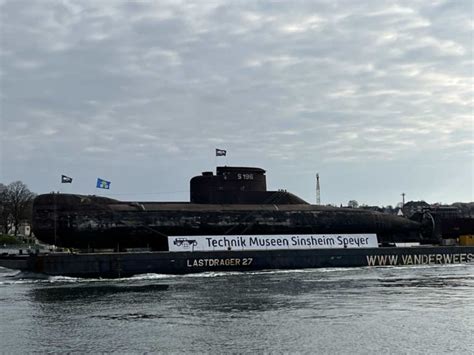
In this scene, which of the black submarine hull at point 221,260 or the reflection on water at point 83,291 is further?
the black submarine hull at point 221,260

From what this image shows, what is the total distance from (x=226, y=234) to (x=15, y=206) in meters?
74.1

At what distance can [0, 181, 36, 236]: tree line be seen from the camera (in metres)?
114

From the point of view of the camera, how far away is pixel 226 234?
49.1 metres

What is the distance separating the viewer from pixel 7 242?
316 ft

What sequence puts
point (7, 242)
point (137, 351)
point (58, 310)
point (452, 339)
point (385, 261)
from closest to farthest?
point (137, 351) < point (452, 339) < point (58, 310) < point (385, 261) < point (7, 242)

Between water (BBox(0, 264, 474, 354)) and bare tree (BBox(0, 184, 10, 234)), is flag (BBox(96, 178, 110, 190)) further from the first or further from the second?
bare tree (BBox(0, 184, 10, 234))

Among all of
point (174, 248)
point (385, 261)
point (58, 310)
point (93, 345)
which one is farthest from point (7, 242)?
point (93, 345)

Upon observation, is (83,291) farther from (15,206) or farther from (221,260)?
(15,206)

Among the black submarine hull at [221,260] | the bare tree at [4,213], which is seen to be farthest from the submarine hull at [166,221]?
the bare tree at [4,213]

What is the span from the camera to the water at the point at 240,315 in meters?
20.9

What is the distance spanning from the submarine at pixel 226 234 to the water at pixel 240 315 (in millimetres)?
3379

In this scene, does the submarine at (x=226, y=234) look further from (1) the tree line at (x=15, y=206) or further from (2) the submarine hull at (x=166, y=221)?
(1) the tree line at (x=15, y=206)

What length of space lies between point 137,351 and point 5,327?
7256 mm

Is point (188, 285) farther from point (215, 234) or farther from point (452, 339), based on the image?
point (452, 339)
